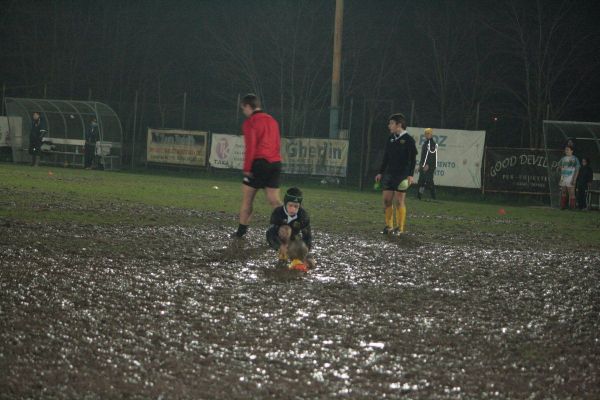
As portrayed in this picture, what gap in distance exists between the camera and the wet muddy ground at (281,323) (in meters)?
4.64

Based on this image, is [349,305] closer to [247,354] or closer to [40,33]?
[247,354]

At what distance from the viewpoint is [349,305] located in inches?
272

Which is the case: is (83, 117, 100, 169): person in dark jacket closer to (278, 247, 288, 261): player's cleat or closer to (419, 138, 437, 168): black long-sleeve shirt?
(419, 138, 437, 168): black long-sleeve shirt

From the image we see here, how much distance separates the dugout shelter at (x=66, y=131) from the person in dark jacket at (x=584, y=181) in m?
17.1

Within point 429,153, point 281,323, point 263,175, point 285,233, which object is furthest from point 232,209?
point 281,323

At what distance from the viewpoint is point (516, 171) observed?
24.6 m

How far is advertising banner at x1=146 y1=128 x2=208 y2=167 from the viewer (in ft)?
98.8

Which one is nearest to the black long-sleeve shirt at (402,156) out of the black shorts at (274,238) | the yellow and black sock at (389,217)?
the yellow and black sock at (389,217)

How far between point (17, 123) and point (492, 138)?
18.8 meters

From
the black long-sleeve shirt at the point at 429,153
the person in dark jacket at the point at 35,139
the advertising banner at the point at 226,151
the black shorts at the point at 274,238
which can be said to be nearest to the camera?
the black shorts at the point at 274,238

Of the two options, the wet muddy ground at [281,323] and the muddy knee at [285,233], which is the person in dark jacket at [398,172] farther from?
the muddy knee at [285,233]

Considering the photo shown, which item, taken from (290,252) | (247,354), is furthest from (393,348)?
Answer: (290,252)

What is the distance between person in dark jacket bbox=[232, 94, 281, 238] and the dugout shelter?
68.7 feet

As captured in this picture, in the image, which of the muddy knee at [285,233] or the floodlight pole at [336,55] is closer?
the muddy knee at [285,233]
